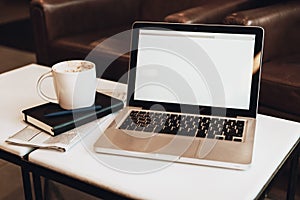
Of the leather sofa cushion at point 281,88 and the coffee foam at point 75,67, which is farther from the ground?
the coffee foam at point 75,67

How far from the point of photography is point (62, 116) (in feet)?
3.59

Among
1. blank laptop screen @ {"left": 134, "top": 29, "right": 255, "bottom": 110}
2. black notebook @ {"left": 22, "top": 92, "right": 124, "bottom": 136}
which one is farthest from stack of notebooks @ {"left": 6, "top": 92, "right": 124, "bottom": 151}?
blank laptop screen @ {"left": 134, "top": 29, "right": 255, "bottom": 110}

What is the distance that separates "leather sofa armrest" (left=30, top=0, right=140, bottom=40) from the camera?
2.02m

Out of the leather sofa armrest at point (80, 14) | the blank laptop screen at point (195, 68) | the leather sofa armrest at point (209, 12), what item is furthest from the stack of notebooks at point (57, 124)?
the leather sofa armrest at point (80, 14)

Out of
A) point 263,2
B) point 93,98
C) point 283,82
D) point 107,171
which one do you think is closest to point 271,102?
point 283,82

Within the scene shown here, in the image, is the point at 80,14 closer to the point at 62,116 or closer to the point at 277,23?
the point at 277,23

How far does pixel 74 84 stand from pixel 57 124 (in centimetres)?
11

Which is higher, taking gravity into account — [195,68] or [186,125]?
[195,68]

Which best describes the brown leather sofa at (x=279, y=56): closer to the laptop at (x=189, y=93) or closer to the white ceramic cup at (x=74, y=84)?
the laptop at (x=189, y=93)

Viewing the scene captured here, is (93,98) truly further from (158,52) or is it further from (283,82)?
(283,82)

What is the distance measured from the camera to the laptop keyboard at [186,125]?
1.01 metres

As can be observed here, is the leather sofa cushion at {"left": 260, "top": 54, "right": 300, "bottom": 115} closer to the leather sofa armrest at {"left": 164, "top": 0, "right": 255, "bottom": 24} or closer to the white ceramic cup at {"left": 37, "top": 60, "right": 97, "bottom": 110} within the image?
the leather sofa armrest at {"left": 164, "top": 0, "right": 255, "bottom": 24}

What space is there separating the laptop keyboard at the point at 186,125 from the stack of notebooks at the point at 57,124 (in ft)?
0.30

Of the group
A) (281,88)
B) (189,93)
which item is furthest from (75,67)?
(281,88)
